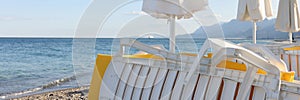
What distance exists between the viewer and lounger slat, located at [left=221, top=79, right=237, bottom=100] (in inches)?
59.0

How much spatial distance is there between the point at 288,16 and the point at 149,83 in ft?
11.6

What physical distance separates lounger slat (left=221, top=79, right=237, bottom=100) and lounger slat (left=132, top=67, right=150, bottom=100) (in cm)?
48

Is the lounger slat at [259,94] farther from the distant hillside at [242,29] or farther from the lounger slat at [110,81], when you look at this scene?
the lounger slat at [110,81]

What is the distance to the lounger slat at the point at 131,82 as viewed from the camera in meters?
1.88

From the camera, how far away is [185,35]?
2.01 meters

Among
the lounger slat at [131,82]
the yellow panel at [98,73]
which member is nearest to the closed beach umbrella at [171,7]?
the yellow panel at [98,73]

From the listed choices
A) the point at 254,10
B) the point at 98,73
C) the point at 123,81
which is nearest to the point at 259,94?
the point at 123,81

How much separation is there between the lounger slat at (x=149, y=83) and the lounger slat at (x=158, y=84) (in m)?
0.02

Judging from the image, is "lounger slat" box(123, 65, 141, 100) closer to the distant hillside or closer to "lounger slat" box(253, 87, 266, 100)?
the distant hillside

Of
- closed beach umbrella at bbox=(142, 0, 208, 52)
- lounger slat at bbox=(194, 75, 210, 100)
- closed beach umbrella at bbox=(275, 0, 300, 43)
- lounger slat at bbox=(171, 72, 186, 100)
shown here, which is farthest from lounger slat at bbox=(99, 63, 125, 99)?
closed beach umbrella at bbox=(275, 0, 300, 43)

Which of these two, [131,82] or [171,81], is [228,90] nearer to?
[171,81]

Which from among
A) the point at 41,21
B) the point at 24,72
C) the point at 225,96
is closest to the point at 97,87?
the point at 225,96

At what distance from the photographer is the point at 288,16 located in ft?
15.2

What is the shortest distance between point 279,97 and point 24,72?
1661cm
